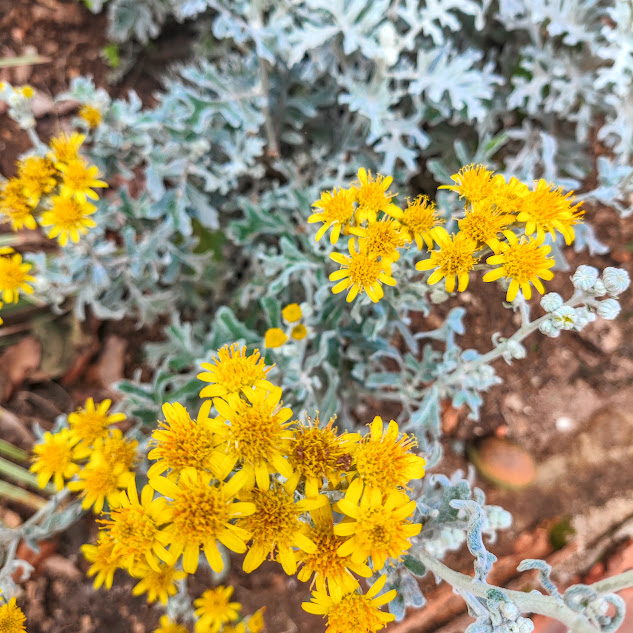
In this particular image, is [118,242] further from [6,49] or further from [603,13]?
[603,13]

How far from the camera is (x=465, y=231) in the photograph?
1.29 metres

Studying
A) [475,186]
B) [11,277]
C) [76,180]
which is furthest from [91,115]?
[475,186]

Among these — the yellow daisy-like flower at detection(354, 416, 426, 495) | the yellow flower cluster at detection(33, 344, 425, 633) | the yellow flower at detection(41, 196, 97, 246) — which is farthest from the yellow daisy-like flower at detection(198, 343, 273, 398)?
the yellow flower at detection(41, 196, 97, 246)

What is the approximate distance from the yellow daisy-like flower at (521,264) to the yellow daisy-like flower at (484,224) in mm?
29

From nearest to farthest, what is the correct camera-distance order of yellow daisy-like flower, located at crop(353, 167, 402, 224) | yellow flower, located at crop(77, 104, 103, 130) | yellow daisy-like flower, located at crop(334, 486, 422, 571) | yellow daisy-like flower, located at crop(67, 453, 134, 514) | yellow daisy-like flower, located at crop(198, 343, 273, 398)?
yellow daisy-like flower, located at crop(334, 486, 422, 571), yellow daisy-like flower, located at crop(198, 343, 273, 398), yellow daisy-like flower, located at crop(353, 167, 402, 224), yellow daisy-like flower, located at crop(67, 453, 134, 514), yellow flower, located at crop(77, 104, 103, 130)

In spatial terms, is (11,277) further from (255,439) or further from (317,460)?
(317,460)

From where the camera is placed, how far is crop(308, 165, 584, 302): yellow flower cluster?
1.28m

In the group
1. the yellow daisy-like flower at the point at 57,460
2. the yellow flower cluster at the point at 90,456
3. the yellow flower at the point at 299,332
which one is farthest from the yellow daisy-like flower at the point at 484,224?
the yellow daisy-like flower at the point at 57,460

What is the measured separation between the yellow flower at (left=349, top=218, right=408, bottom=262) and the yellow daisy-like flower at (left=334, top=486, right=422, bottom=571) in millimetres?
587

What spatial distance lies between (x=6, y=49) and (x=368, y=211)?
8.93ft

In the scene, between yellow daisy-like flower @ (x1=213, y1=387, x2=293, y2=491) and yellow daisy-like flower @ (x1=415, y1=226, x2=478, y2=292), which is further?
yellow daisy-like flower @ (x1=415, y1=226, x2=478, y2=292)

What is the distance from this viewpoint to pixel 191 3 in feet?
6.68

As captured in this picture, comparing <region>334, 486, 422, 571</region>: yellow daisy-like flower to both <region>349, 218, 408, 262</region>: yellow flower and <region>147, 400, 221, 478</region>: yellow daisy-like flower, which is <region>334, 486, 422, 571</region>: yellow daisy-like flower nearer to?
<region>147, 400, 221, 478</region>: yellow daisy-like flower

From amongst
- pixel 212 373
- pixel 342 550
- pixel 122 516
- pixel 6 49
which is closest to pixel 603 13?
pixel 212 373
